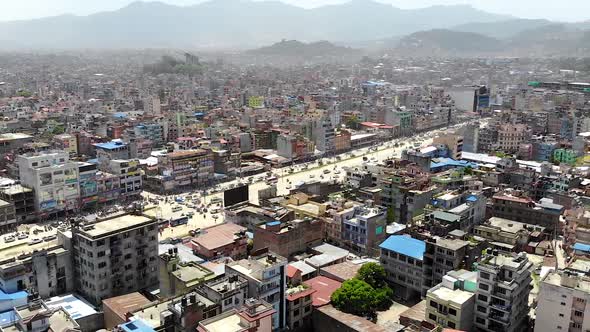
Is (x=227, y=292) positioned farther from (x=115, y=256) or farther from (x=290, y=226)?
(x=290, y=226)

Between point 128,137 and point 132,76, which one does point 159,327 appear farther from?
point 132,76

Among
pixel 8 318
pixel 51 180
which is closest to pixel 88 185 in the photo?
pixel 51 180

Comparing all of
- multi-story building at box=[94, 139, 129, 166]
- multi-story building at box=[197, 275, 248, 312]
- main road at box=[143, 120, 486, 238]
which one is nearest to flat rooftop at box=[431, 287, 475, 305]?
multi-story building at box=[197, 275, 248, 312]

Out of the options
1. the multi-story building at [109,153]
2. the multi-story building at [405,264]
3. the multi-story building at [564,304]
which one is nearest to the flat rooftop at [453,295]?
the multi-story building at [564,304]

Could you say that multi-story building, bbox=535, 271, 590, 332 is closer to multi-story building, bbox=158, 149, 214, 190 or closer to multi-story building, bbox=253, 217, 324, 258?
multi-story building, bbox=253, 217, 324, 258

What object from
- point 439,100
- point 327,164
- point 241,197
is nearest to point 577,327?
point 241,197
